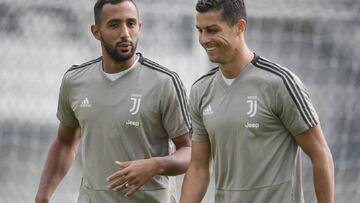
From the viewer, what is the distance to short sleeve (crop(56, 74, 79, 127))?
5.82 m

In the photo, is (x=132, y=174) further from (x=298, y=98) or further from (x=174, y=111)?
(x=298, y=98)

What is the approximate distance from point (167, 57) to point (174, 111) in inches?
101

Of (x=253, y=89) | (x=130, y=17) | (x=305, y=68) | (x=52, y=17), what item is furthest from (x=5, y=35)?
(x=253, y=89)

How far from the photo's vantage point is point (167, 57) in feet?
26.4

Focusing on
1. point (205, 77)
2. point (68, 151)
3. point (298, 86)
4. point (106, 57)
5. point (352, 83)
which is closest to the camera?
point (298, 86)

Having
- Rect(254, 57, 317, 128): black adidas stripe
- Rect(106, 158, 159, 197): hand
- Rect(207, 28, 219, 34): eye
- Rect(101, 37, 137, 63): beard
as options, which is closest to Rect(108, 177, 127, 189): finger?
Rect(106, 158, 159, 197): hand

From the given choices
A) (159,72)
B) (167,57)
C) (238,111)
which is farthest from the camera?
(167,57)

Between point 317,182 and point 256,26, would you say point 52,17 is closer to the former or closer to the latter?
point 256,26

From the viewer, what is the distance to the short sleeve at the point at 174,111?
550 centimetres

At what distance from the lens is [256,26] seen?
7.95 meters

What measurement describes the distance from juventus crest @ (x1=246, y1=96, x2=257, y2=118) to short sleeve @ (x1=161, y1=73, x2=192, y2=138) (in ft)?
2.01

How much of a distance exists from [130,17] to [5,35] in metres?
3.05

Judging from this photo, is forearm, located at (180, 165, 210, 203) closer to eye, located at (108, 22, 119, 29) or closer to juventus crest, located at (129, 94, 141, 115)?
juventus crest, located at (129, 94, 141, 115)

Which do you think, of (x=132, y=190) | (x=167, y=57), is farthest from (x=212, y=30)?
(x=167, y=57)
